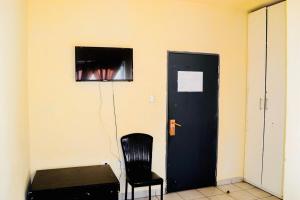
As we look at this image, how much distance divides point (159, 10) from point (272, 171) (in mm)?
2747

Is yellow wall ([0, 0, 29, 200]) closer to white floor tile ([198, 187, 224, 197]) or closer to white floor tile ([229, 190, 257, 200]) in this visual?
white floor tile ([198, 187, 224, 197])

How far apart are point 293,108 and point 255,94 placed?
1514 mm

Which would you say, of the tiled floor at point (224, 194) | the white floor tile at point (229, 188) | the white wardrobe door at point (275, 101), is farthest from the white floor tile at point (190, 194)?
the white wardrobe door at point (275, 101)

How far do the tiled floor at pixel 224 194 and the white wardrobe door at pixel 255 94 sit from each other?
0.20m

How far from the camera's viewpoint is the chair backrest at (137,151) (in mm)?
3371

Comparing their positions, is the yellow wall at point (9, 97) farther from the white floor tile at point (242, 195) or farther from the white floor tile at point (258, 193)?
the white floor tile at point (258, 193)

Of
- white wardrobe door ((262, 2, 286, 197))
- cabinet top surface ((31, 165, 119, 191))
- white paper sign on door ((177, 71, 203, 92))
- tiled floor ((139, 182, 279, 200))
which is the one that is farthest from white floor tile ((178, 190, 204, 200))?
white paper sign on door ((177, 71, 203, 92))

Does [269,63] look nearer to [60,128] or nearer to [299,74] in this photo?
[299,74]

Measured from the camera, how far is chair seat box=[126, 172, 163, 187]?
300 centimetres

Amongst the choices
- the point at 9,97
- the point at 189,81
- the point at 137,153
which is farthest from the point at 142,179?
the point at 9,97

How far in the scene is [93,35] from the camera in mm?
3283

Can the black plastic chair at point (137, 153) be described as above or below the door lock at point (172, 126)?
below

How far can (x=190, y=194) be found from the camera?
12.3 feet

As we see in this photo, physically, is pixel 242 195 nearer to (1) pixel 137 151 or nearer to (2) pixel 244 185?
(2) pixel 244 185
